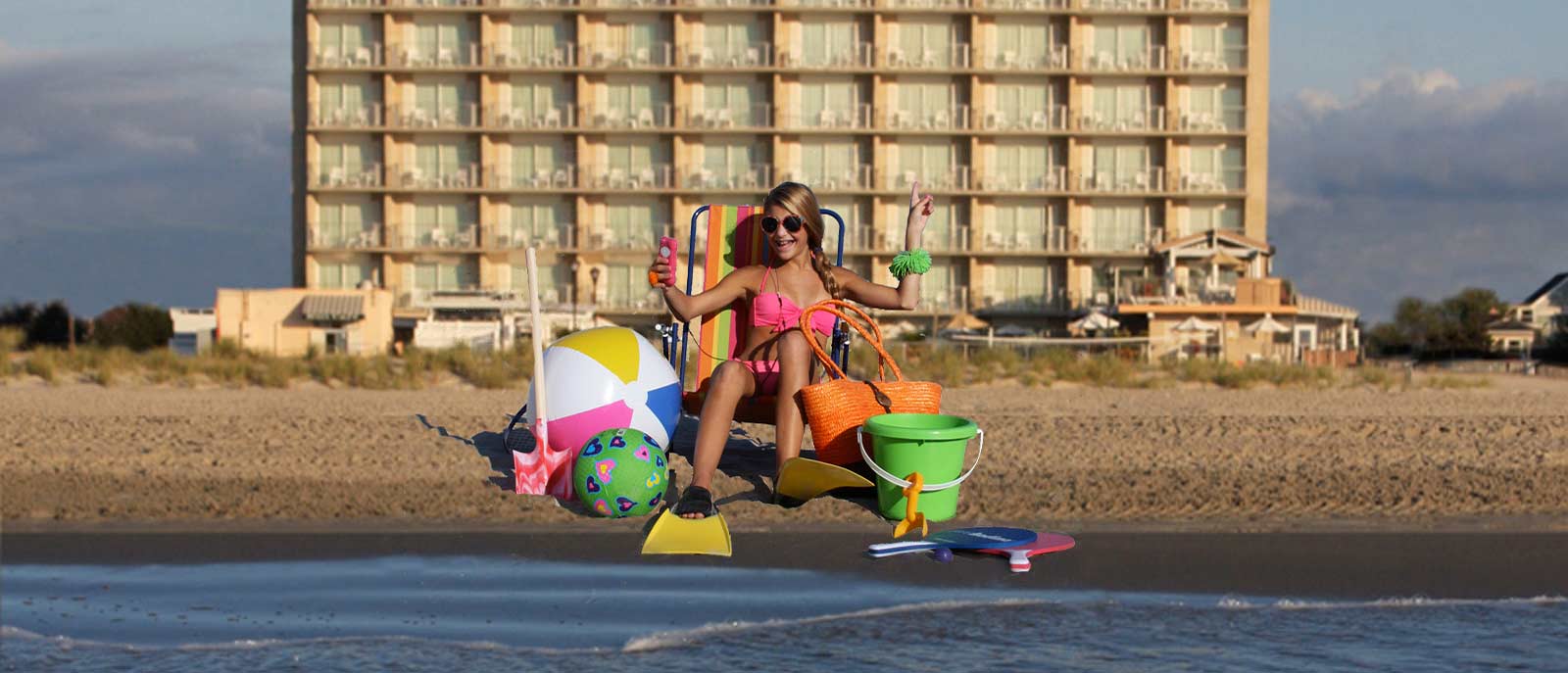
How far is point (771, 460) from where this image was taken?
248 inches

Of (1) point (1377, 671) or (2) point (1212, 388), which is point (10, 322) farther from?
(1) point (1377, 671)

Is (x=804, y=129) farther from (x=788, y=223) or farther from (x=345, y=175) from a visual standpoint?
(x=788, y=223)

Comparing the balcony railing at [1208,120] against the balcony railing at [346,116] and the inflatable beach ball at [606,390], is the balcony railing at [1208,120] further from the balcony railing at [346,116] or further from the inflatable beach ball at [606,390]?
the inflatable beach ball at [606,390]

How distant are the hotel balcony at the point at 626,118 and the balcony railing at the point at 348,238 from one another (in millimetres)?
6829

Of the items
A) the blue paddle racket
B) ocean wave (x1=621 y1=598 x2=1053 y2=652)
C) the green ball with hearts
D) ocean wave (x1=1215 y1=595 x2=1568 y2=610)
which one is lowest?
ocean wave (x1=621 y1=598 x2=1053 y2=652)

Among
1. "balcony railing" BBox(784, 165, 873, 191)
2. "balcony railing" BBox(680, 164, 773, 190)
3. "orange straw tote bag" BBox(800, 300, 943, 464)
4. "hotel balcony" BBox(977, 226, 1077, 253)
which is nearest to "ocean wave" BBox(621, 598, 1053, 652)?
"orange straw tote bag" BBox(800, 300, 943, 464)

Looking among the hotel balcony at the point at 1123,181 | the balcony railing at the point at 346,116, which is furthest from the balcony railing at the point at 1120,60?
the balcony railing at the point at 346,116

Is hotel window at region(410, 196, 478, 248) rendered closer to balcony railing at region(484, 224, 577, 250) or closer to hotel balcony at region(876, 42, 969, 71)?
balcony railing at region(484, 224, 577, 250)

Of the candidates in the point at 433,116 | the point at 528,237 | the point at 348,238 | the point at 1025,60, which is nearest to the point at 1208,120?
the point at 1025,60

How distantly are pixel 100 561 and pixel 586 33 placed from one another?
34774mm

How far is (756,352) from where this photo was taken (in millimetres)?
5691

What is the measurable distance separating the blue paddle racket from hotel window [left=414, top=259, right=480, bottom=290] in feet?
126

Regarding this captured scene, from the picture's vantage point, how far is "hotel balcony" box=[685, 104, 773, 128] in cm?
4131

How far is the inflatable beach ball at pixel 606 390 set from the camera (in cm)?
551
